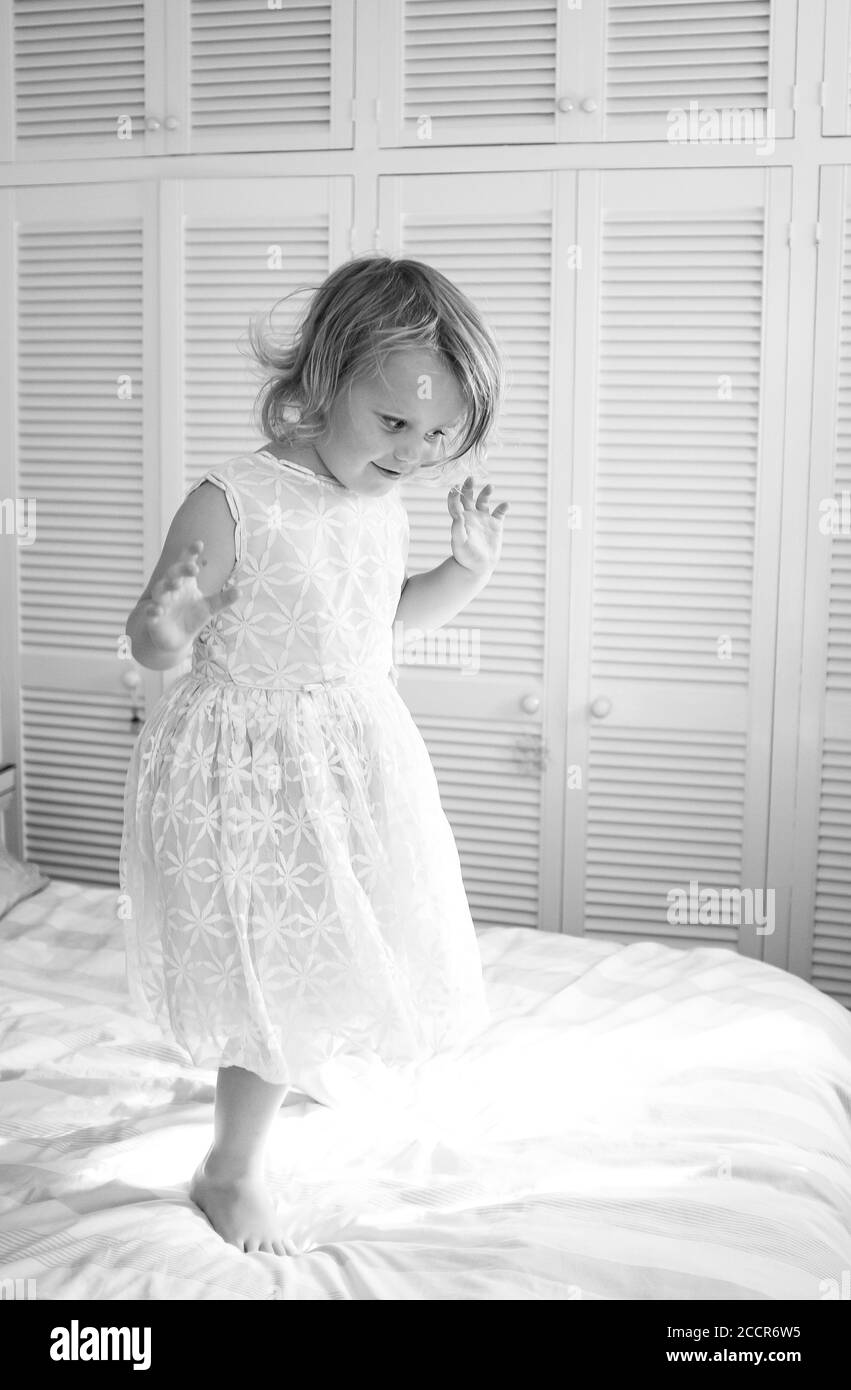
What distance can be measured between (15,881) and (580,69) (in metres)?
1.75

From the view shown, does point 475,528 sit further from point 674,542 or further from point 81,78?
point 81,78

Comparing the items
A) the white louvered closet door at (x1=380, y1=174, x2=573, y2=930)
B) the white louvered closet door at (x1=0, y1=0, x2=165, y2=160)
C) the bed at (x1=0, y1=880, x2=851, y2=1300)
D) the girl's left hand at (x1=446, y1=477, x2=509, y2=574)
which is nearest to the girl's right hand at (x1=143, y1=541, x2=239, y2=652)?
the girl's left hand at (x1=446, y1=477, x2=509, y2=574)

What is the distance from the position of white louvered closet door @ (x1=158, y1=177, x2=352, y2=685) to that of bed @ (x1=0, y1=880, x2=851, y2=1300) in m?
1.11

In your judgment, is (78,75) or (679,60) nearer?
(679,60)

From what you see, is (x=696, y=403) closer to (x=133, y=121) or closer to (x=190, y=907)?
(x=133, y=121)


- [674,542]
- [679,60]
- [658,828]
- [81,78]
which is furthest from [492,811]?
[81,78]

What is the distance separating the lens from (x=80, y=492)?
265 centimetres

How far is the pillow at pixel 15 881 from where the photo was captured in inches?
83.4

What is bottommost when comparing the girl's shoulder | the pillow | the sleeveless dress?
the pillow

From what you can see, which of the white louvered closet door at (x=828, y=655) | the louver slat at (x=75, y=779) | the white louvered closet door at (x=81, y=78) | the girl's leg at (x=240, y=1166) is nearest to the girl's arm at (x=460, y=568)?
the girl's leg at (x=240, y=1166)

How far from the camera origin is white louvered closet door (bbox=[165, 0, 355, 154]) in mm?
2414

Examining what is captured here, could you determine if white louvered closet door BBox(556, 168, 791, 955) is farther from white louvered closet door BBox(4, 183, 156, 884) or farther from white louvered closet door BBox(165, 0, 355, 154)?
white louvered closet door BBox(4, 183, 156, 884)

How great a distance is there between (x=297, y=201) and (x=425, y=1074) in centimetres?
168

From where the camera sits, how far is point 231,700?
1.29m
